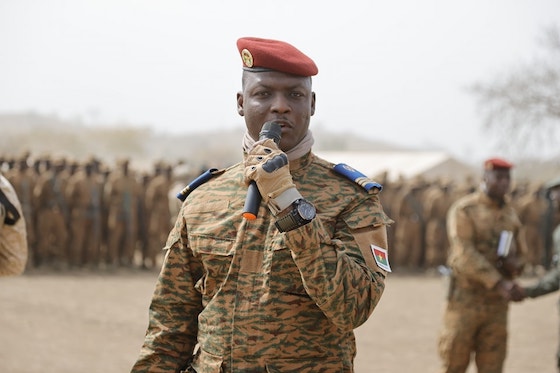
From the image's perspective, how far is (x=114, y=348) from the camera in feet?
30.3

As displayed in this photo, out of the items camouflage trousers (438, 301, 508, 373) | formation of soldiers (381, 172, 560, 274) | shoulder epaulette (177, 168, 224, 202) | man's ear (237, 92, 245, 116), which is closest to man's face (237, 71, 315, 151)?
man's ear (237, 92, 245, 116)

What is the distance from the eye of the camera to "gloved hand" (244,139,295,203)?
2.30 meters

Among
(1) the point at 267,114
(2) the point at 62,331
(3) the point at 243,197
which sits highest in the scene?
(1) the point at 267,114

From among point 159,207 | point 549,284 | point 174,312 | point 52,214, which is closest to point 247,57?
point 174,312

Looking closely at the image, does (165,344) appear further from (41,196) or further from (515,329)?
(41,196)

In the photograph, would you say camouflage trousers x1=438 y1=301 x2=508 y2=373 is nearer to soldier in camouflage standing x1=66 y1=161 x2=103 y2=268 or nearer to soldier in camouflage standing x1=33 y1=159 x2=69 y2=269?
soldier in camouflage standing x1=66 y1=161 x2=103 y2=268

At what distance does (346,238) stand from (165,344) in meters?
0.78

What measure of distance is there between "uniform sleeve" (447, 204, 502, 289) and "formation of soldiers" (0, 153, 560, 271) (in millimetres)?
8237

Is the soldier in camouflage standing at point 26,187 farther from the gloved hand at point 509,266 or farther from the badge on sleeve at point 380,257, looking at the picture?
the badge on sleeve at point 380,257

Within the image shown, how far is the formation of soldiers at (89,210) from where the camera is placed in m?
15.3

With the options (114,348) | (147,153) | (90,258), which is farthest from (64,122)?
(114,348)

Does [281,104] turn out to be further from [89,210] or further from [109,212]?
[109,212]

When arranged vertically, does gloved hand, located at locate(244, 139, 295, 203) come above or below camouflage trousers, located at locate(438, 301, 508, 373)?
above

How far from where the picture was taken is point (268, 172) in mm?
2291
